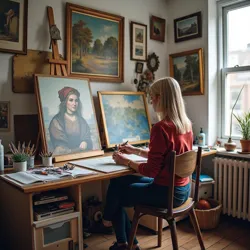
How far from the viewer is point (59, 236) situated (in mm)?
1812

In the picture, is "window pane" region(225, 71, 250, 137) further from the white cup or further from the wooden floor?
the white cup

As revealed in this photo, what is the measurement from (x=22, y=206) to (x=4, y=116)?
805 millimetres

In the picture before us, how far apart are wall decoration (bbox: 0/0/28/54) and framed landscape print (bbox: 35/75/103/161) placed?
0.29 m

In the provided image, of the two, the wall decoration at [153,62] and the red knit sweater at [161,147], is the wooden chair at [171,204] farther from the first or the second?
the wall decoration at [153,62]

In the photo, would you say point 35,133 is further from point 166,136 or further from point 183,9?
point 183,9

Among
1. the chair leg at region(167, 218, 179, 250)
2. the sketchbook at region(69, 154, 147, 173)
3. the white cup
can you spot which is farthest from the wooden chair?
the white cup

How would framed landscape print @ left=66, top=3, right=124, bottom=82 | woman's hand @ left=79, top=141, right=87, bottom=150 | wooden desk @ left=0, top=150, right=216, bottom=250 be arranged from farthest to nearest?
framed landscape print @ left=66, top=3, right=124, bottom=82
woman's hand @ left=79, top=141, right=87, bottom=150
wooden desk @ left=0, top=150, right=216, bottom=250

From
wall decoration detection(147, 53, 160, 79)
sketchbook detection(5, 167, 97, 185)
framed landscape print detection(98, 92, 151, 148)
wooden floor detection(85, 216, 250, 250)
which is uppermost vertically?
wall decoration detection(147, 53, 160, 79)

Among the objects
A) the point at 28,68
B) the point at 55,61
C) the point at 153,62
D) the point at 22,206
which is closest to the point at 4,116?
the point at 28,68

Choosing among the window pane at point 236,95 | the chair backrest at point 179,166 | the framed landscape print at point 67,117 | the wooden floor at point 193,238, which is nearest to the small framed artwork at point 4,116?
the framed landscape print at point 67,117

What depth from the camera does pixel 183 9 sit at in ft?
10.6

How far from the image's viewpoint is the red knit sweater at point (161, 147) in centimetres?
176

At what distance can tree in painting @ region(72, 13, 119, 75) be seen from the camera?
264cm

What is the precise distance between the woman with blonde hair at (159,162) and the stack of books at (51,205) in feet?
1.13
